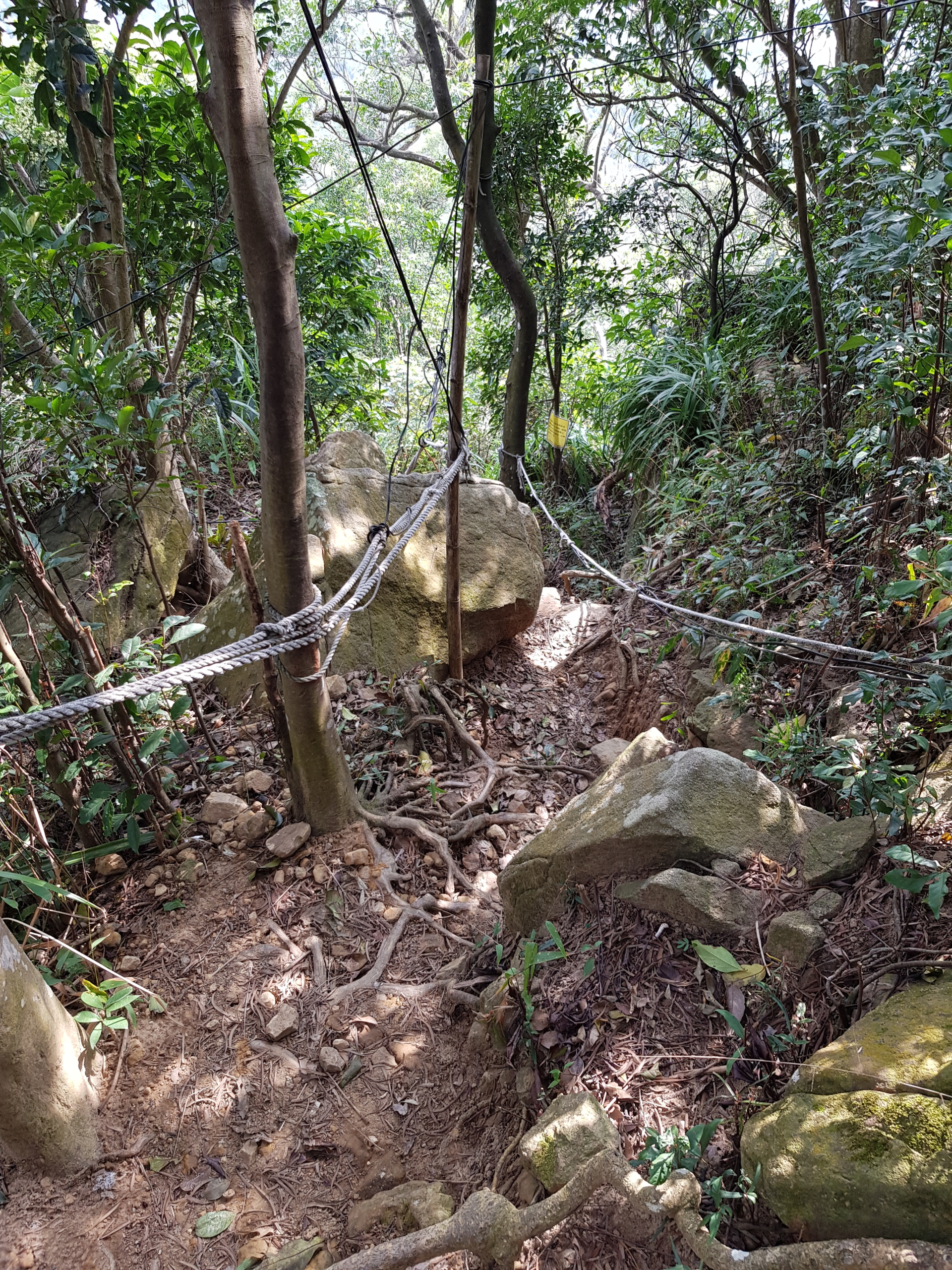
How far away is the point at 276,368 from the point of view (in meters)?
2.01

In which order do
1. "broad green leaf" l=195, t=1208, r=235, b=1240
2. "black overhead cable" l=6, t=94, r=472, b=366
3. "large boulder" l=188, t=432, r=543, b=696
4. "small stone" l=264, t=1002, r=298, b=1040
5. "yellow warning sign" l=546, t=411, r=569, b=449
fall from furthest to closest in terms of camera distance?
"yellow warning sign" l=546, t=411, r=569, b=449, "large boulder" l=188, t=432, r=543, b=696, "black overhead cable" l=6, t=94, r=472, b=366, "small stone" l=264, t=1002, r=298, b=1040, "broad green leaf" l=195, t=1208, r=235, b=1240

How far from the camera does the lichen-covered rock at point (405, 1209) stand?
4.85 feet

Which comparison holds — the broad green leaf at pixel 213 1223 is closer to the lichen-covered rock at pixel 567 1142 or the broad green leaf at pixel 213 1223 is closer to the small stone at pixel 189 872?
the lichen-covered rock at pixel 567 1142

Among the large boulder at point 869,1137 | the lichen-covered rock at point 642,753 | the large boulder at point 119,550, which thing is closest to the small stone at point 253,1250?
the large boulder at point 869,1137

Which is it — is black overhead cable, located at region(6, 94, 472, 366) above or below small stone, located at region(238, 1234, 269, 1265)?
above

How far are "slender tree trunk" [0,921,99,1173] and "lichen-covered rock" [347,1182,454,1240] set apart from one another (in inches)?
26.1

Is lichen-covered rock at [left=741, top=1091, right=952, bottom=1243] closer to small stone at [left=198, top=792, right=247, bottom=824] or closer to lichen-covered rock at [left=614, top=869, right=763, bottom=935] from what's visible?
lichen-covered rock at [left=614, top=869, right=763, bottom=935]

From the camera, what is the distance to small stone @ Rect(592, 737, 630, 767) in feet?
10.6

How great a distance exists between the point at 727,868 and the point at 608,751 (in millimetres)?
1520

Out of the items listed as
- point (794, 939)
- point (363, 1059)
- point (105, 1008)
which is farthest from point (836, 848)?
point (105, 1008)

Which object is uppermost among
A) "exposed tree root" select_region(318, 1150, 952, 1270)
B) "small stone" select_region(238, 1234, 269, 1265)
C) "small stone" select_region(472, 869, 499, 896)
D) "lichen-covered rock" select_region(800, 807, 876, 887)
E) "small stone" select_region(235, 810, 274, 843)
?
"small stone" select_region(235, 810, 274, 843)

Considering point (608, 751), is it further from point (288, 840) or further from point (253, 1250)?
point (253, 1250)

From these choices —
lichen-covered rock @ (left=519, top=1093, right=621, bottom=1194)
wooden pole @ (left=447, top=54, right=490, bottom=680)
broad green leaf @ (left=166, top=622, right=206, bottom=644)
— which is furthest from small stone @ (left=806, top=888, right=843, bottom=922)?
wooden pole @ (left=447, top=54, right=490, bottom=680)

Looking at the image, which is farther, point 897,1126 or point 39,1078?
point 39,1078
